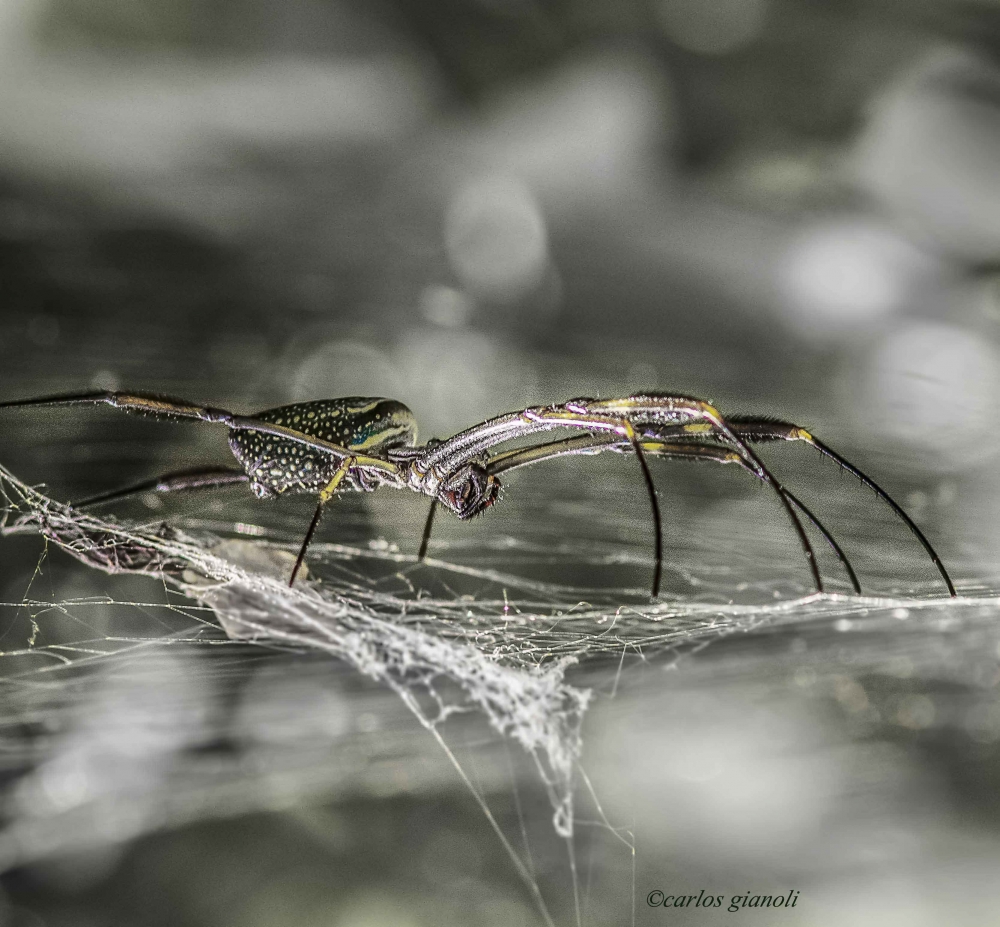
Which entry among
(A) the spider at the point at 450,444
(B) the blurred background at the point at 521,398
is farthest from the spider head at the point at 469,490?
(B) the blurred background at the point at 521,398

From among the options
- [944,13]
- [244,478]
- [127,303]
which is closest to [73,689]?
[244,478]

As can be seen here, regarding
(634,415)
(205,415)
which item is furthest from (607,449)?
(205,415)

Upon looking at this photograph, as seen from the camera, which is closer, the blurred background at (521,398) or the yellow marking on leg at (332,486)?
the yellow marking on leg at (332,486)

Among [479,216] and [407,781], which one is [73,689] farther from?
[479,216]

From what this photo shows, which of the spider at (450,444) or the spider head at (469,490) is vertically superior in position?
the spider at (450,444)

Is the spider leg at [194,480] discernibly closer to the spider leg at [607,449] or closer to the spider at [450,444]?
the spider at [450,444]

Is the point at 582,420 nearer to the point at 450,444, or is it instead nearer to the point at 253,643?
the point at 450,444

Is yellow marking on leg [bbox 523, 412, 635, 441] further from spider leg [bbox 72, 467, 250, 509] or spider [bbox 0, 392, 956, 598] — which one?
spider leg [bbox 72, 467, 250, 509]
